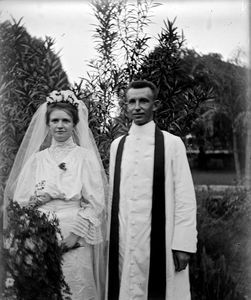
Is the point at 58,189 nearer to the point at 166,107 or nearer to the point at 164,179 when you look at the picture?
the point at 164,179

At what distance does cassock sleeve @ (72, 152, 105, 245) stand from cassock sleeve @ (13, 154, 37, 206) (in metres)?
0.47

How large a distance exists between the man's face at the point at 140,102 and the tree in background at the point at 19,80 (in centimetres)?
219

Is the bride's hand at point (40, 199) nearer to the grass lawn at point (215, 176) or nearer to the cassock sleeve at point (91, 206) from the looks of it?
the cassock sleeve at point (91, 206)

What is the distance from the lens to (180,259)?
12.8 feet

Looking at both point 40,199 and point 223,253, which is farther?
point 223,253

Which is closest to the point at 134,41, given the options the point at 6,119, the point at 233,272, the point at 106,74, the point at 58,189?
the point at 106,74

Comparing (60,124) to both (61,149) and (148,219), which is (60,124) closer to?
(61,149)

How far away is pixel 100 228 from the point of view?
4238 millimetres

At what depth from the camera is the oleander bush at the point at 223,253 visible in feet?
A: 16.9

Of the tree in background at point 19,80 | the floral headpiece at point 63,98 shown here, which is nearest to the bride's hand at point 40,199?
the floral headpiece at point 63,98

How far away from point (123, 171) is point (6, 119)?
230cm

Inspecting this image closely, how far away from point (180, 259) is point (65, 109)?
65.5 inches

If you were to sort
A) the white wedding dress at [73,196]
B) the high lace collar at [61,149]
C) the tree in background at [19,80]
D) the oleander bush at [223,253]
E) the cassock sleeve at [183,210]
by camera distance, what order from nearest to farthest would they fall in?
Result: the cassock sleeve at [183,210], the white wedding dress at [73,196], the high lace collar at [61,149], the oleander bush at [223,253], the tree in background at [19,80]

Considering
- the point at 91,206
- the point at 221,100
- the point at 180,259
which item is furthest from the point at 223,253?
the point at 221,100
